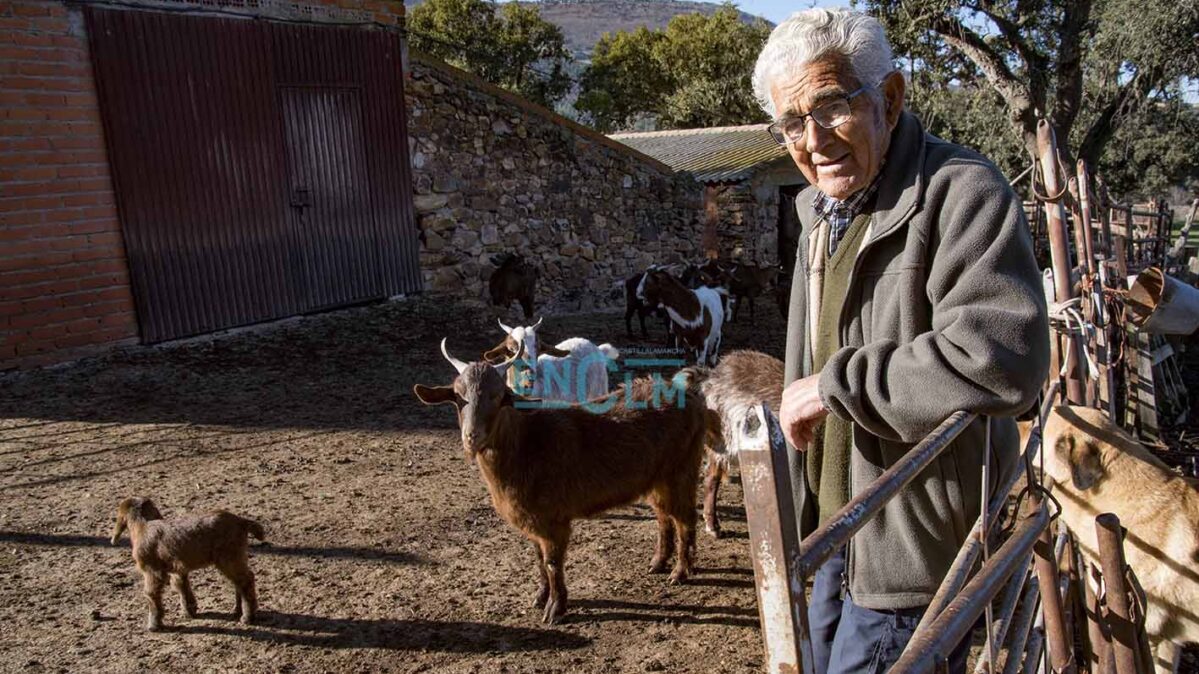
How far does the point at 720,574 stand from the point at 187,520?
→ 281 cm

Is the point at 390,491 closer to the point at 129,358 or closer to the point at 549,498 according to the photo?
the point at 549,498

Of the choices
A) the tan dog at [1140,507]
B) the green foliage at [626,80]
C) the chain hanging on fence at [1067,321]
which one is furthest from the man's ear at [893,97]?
the green foliage at [626,80]

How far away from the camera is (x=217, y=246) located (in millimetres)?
9500

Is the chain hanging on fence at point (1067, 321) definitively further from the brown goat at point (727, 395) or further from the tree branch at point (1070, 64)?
the tree branch at point (1070, 64)

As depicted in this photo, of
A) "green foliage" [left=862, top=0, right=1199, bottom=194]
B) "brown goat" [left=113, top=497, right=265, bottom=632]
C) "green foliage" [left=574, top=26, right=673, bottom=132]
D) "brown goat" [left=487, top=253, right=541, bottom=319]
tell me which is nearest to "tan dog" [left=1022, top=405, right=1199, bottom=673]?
"brown goat" [left=113, top=497, right=265, bottom=632]

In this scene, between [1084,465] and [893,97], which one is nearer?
[893,97]

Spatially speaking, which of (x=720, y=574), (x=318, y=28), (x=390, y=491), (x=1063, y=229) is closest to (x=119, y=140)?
(x=318, y=28)

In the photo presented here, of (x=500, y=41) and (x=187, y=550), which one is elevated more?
(x=500, y=41)

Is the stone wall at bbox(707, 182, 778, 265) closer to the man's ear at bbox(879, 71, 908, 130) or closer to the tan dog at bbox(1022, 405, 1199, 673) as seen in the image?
the tan dog at bbox(1022, 405, 1199, 673)

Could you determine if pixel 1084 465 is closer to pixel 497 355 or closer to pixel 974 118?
pixel 497 355

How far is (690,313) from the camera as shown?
9.91 m

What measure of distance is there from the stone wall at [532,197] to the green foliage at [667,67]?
54.2 feet

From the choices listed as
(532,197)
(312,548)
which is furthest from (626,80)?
(312,548)

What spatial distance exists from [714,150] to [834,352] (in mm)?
18322
